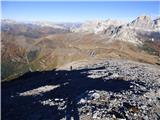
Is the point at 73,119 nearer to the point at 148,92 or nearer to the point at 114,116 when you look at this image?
the point at 114,116

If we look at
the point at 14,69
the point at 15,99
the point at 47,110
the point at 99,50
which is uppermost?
the point at 47,110

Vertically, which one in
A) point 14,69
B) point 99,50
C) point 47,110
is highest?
point 47,110

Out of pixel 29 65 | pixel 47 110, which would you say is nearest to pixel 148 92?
pixel 47 110

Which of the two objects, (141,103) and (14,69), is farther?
(14,69)

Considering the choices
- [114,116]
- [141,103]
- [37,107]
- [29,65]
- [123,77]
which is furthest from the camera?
[29,65]

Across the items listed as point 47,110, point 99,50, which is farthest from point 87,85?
point 99,50

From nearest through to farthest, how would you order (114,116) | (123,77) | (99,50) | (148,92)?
(114,116), (148,92), (123,77), (99,50)

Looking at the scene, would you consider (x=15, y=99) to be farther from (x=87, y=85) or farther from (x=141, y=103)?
(x=141, y=103)

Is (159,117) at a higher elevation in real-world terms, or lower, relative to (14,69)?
higher

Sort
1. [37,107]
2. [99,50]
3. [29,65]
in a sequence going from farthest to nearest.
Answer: [29,65] < [99,50] < [37,107]

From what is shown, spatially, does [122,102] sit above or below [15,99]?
above
